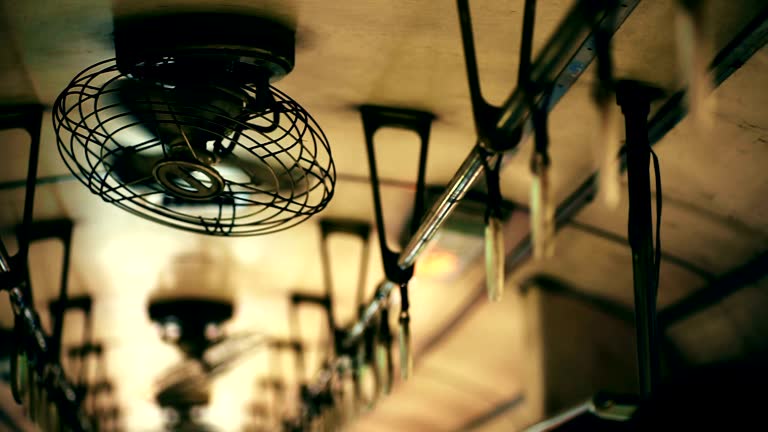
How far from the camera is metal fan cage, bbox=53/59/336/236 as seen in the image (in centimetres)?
273

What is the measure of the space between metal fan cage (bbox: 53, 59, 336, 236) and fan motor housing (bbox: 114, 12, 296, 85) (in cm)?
8

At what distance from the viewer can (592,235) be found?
475cm

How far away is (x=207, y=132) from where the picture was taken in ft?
9.61

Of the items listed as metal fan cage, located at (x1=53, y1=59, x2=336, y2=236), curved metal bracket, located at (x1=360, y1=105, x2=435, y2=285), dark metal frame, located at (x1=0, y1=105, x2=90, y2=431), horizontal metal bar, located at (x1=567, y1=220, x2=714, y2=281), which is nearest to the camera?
metal fan cage, located at (x1=53, y1=59, x2=336, y2=236)

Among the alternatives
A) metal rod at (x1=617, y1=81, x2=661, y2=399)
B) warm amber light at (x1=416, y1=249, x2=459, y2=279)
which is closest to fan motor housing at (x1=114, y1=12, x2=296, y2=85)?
metal rod at (x1=617, y1=81, x2=661, y2=399)

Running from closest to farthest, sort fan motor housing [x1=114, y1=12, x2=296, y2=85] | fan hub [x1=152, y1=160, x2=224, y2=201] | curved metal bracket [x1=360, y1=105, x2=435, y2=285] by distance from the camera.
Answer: fan hub [x1=152, y1=160, x2=224, y2=201], fan motor housing [x1=114, y1=12, x2=296, y2=85], curved metal bracket [x1=360, y1=105, x2=435, y2=285]

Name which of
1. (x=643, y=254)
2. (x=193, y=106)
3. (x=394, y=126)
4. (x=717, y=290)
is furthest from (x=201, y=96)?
(x=717, y=290)

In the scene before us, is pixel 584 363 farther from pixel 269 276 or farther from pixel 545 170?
pixel 545 170

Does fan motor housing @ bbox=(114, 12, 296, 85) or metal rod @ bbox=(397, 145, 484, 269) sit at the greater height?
fan motor housing @ bbox=(114, 12, 296, 85)

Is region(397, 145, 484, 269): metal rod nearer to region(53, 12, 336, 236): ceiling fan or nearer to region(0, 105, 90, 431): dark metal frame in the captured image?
region(53, 12, 336, 236): ceiling fan

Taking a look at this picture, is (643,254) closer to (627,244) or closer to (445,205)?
(445,205)

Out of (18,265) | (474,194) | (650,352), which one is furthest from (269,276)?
(650,352)

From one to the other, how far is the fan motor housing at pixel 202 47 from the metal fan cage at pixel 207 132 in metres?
0.08

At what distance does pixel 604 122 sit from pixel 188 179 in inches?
62.3
